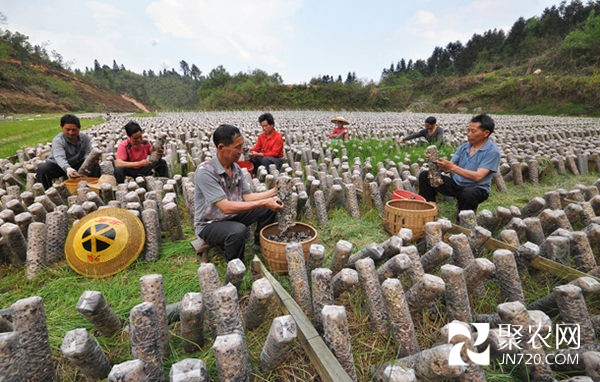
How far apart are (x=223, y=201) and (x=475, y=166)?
10.0 ft

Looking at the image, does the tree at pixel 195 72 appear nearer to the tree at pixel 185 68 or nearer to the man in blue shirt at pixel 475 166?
the tree at pixel 185 68

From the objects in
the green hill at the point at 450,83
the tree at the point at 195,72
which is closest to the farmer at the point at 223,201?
the green hill at the point at 450,83

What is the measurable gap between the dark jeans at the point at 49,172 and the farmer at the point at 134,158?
0.28 m

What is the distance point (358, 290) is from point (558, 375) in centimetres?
119

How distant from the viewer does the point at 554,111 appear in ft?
71.0

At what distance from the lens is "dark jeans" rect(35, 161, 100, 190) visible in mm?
4367

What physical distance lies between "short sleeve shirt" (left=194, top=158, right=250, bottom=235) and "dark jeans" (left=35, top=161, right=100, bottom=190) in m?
2.59

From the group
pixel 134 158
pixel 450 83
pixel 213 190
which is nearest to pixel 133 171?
pixel 134 158

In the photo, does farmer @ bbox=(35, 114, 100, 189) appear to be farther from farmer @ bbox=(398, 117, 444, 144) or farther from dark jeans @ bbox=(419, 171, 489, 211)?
farmer @ bbox=(398, 117, 444, 144)

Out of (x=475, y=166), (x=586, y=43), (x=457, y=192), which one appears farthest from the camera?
(x=586, y=43)

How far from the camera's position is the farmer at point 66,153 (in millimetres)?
4266

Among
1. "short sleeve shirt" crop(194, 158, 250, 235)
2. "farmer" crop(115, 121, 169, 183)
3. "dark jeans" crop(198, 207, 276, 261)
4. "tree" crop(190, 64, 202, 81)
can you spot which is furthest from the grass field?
"tree" crop(190, 64, 202, 81)

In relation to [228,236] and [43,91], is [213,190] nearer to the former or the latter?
[228,236]

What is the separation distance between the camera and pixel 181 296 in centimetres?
235
